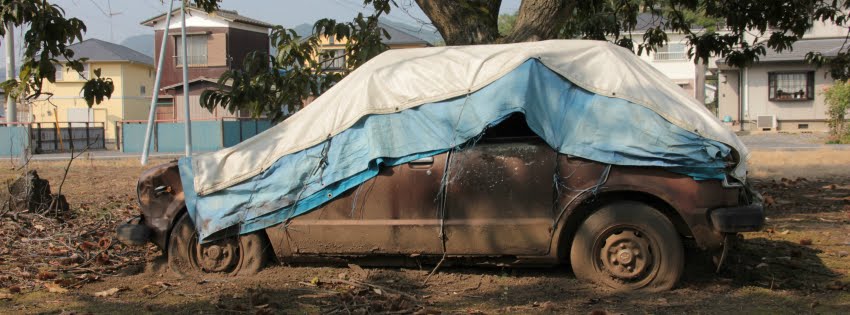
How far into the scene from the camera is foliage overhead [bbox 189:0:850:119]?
909 centimetres

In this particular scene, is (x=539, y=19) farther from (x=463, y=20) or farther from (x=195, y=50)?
(x=195, y=50)

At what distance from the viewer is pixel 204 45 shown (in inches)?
1602

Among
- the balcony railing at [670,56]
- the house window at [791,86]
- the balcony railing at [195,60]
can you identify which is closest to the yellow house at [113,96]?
the balcony railing at [195,60]

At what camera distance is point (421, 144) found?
19.9ft

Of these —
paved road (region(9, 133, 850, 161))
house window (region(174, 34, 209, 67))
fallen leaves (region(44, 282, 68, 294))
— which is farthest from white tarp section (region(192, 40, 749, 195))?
house window (region(174, 34, 209, 67))

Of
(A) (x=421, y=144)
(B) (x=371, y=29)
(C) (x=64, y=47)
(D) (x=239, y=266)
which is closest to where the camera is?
(A) (x=421, y=144)

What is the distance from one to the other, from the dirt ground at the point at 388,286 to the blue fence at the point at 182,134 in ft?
76.5

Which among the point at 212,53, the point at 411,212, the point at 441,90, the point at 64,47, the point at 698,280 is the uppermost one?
the point at 212,53

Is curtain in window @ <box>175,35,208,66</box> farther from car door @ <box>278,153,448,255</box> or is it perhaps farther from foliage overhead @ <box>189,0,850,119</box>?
car door @ <box>278,153,448,255</box>

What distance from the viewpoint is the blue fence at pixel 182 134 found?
3144 cm

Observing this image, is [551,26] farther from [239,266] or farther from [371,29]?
[239,266]

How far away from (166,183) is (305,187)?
130 cm

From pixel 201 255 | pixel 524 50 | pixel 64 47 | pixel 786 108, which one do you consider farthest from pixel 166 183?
pixel 786 108

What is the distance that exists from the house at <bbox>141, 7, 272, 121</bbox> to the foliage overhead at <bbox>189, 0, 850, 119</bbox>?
94.7 ft
